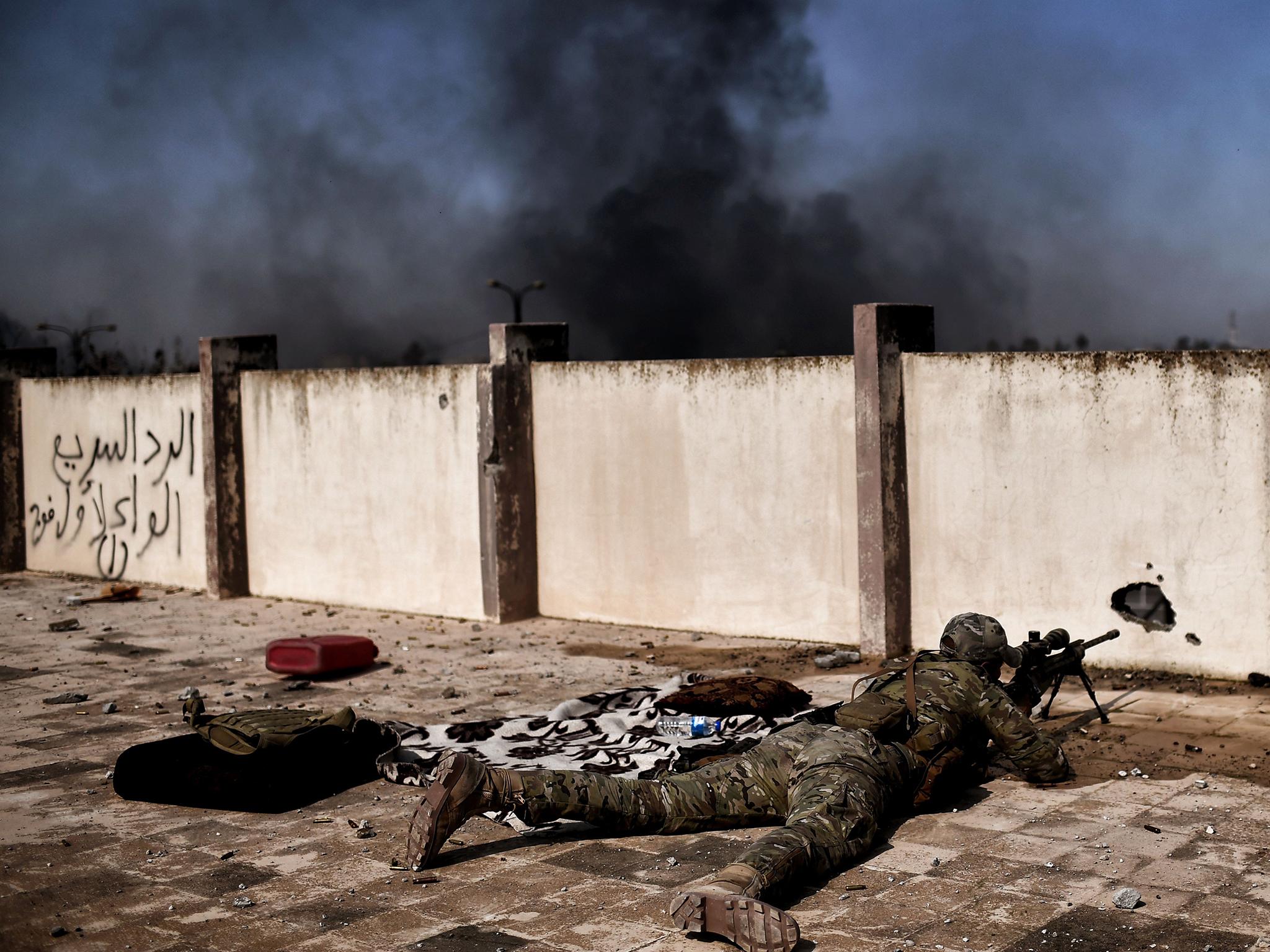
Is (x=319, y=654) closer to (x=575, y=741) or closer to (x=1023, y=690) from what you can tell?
(x=575, y=741)

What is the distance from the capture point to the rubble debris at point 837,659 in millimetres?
9234

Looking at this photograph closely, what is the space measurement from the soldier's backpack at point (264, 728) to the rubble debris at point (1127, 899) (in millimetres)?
3710

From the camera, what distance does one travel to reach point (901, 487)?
31.1ft

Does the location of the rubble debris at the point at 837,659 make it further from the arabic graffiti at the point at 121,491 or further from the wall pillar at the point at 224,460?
the arabic graffiti at the point at 121,491

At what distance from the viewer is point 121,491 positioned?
15062 mm

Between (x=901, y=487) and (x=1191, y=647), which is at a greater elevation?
(x=901, y=487)

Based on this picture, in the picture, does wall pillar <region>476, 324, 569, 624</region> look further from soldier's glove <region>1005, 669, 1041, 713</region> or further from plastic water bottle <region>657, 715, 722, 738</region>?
soldier's glove <region>1005, 669, 1041, 713</region>

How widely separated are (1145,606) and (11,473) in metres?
13.6

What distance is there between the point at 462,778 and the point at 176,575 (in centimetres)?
1015

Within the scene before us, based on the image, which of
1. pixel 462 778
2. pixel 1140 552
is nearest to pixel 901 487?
pixel 1140 552

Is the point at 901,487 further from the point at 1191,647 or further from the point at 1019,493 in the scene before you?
the point at 1191,647

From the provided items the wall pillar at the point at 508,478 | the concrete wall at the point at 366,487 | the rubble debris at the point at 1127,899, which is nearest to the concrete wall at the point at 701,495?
the wall pillar at the point at 508,478

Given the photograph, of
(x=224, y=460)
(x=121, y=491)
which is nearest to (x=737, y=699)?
(x=224, y=460)

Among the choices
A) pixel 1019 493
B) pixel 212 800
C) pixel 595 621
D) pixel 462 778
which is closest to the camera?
pixel 462 778
